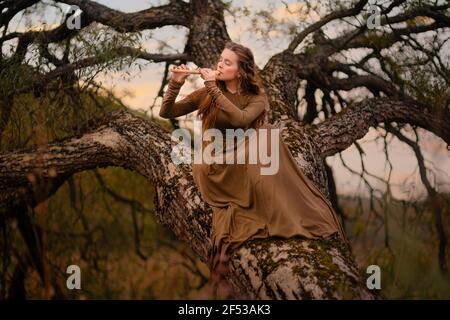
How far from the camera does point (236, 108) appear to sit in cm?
369

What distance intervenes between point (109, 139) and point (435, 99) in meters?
3.20

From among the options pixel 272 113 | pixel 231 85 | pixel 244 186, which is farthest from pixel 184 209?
pixel 272 113

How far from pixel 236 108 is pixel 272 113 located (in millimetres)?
1772

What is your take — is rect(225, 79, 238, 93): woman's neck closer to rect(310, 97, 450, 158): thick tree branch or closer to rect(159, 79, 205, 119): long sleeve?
rect(159, 79, 205, 119): long sleeve

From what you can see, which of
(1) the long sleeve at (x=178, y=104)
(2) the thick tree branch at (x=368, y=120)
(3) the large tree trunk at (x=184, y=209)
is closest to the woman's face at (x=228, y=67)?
(1) the long sleeve at (x=178, y=104)

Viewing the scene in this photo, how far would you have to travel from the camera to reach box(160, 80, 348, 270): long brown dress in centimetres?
362

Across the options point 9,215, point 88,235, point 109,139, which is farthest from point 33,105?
point 88,235

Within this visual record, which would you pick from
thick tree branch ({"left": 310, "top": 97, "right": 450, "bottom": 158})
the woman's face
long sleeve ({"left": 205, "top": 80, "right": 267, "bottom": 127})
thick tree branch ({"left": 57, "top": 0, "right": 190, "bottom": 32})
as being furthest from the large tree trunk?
thick tree branch ({"left": 310, "top": 97, "right": 450, "bottom": 158})

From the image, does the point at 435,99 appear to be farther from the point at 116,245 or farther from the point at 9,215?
the point at 116,245

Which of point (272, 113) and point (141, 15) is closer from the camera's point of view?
point (272, 113)

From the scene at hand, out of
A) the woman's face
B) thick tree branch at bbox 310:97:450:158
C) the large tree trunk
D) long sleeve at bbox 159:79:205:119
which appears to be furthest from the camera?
thick tree branch at bbox 310:97:450:158

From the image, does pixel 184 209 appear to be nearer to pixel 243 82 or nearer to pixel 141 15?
pixel 243 82

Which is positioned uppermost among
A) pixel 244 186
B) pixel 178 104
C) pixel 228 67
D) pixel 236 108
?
pixel 228 67

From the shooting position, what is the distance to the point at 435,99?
6219 millimetres
